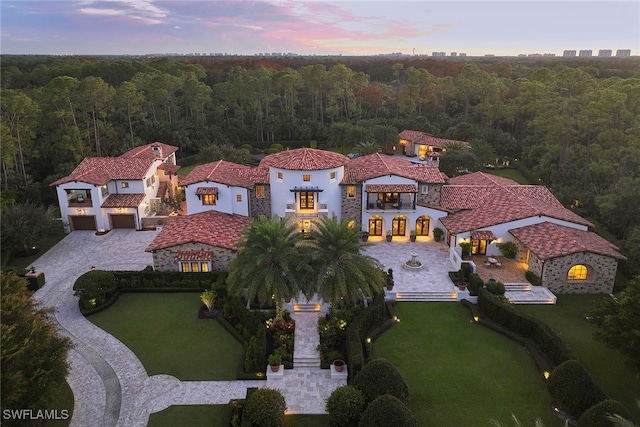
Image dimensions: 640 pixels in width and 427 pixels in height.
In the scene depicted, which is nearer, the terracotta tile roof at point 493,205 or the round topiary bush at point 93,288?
the round topiary bush at point 93,288

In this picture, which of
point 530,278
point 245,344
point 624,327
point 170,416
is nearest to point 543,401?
point 624,327

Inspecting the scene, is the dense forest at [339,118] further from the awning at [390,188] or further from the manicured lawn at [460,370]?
the awning at [390,188]

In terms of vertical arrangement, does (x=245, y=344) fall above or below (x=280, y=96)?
below

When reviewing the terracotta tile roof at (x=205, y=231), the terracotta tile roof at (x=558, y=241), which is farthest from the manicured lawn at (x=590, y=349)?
the terracotta tile roof at (x=205, y=231)

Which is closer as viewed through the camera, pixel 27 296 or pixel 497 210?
pixel 27 296

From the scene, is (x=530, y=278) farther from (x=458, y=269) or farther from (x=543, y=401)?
(x=543, y=401)

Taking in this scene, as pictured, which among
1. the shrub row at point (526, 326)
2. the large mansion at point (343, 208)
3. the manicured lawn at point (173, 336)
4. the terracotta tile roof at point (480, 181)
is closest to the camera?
the shrub row at point (526, 326)
